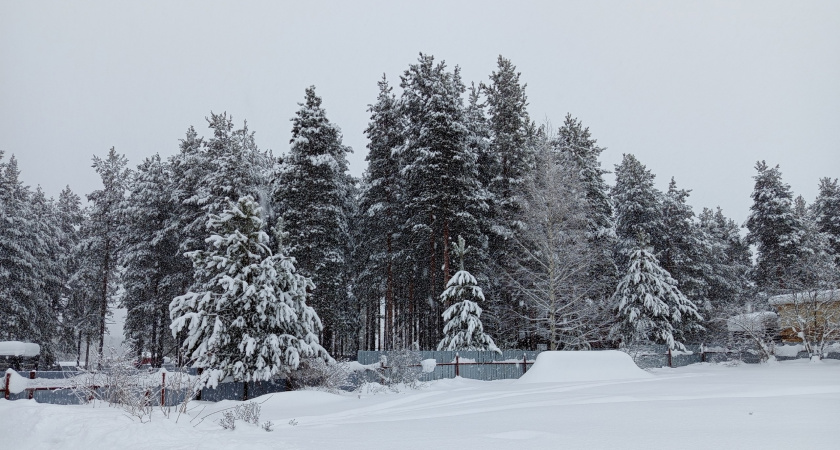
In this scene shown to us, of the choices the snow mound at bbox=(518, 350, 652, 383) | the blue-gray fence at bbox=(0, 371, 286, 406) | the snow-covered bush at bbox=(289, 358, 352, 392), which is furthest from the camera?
the snow mound at bbox=(518, 350, 652, 383)

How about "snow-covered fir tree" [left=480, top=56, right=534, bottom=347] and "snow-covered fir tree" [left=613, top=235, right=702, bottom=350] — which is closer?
"snow-covered fir tree" [left=480, top=56, right=534, bottom=347]

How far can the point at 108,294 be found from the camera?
38.6m

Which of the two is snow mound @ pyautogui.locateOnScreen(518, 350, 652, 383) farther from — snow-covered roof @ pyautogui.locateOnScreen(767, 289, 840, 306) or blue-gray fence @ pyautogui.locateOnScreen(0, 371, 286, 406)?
snow-covered roof @ pyautogui.locateOnScreen(767, 289, 840, 306)

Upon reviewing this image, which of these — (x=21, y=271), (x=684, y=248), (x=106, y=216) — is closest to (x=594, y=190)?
(x=684, y=248)

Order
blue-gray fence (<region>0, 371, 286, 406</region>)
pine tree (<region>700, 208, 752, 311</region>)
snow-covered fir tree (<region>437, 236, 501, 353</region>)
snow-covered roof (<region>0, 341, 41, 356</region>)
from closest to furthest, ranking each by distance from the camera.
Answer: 1. blue-gray fence (<region>0, 371, 286, 406</region>)
2. snow-covered roof (<region>0, 341, 41, 356</region>)
3. snow-covered fir tree (<region>437, 236, 501, 353</region>)
4. pine tree (<region>700, 208, 752, 311</region>)

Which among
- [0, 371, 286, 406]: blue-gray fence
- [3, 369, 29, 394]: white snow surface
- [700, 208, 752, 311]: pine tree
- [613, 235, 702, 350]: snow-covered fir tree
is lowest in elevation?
[0, 371, 286, 406]: blue-gray fence

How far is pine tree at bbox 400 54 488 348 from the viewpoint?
26.5m

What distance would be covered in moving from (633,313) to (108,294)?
1420 inches

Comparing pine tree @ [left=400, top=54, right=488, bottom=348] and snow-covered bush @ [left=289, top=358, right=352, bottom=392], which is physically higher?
pine tree @ [left=400, top=54, right=488, bottom=348]

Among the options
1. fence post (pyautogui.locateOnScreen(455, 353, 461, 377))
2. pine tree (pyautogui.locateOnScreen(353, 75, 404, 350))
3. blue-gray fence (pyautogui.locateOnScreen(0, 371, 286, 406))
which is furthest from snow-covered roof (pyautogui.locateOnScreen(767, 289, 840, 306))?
blue-gray fence (pyautogui.locateOnScreen(0, 371, 286, 406))

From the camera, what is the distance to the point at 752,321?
27797mm

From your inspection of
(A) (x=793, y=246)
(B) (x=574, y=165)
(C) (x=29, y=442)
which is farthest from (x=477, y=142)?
(C) (x=29, y=442)

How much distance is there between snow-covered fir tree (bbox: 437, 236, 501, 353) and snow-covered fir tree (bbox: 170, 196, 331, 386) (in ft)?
25.8

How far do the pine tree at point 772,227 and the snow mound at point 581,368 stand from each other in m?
23.0
